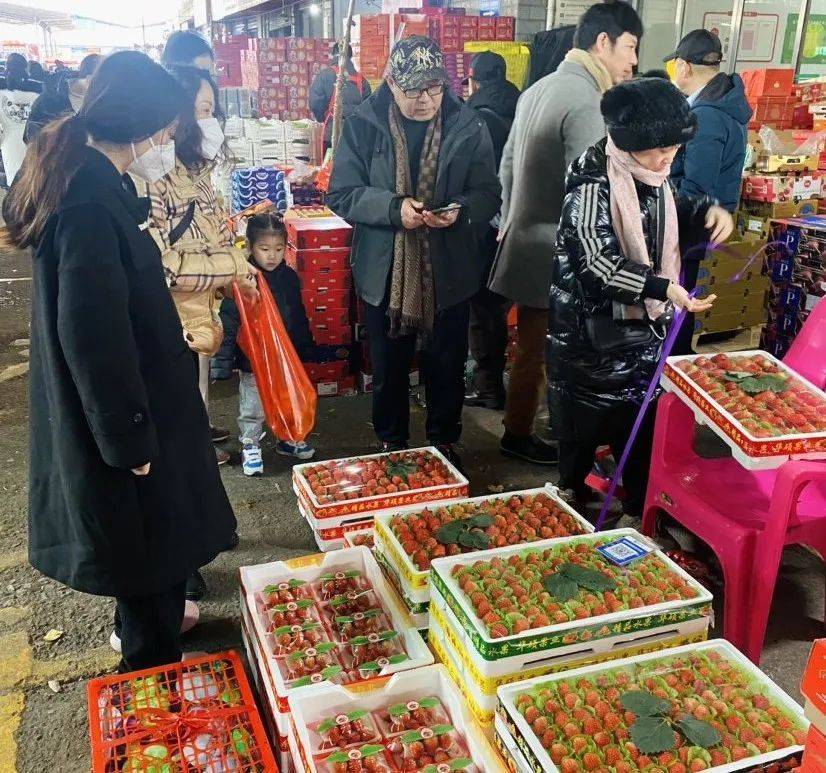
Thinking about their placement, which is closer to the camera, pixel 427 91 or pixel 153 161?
pixel 153 161

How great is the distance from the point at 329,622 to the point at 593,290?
1.38 metres

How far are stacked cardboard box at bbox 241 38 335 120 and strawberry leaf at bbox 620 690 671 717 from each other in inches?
386

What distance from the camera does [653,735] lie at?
4.97 feet

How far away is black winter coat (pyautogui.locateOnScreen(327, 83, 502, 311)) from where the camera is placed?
10.5ft

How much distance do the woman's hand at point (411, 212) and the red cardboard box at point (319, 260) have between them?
1181mm

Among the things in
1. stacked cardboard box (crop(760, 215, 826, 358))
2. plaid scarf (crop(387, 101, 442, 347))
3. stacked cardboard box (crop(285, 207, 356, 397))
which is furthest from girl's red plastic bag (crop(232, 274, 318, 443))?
stacked cardboard box (crop(760, 215, 826, 358))

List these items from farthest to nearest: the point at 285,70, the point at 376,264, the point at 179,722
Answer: the point at 285,70, the point at 376,264, the point at 179,722

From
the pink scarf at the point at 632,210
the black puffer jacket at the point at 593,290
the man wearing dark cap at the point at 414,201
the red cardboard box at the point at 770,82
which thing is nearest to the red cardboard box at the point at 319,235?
the man wearing dark cap at the point at 414,201

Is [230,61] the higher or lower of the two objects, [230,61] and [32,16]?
the lower

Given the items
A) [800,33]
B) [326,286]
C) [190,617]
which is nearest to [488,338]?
[326,286]

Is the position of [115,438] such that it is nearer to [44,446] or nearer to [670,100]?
[44,446]

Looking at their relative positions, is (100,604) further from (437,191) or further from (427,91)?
(427,91)

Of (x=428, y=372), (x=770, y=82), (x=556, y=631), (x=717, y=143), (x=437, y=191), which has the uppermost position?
(x=770, y=82)

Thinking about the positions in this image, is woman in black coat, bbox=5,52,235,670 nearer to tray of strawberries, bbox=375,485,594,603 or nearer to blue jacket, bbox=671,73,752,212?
tray of strawberries, bbox=375,485,594,603
